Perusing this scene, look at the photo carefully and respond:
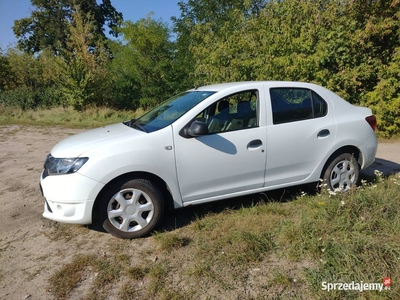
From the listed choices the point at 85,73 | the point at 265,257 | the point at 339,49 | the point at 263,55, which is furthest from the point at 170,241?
the point at 85,73

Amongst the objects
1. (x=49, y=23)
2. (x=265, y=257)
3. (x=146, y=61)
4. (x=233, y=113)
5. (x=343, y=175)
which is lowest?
(x=265, y=257)

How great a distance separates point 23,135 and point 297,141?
1112 centimetres

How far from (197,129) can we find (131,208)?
3.66 ft

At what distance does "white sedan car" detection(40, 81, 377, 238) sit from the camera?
3262 mm

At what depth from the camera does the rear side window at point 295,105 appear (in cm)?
393

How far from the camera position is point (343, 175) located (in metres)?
4.34

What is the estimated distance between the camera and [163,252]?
3117 mm

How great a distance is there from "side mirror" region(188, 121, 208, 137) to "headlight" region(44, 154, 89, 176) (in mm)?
1141

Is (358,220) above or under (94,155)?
under

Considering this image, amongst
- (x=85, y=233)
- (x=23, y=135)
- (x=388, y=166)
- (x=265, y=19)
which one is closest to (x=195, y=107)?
(x=85, y=233)

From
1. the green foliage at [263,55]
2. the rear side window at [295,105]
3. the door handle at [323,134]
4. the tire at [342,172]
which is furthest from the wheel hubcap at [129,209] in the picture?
the green foliage at [263,55]

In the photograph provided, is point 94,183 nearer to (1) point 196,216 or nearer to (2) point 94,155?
Answer: (2) point 94,155

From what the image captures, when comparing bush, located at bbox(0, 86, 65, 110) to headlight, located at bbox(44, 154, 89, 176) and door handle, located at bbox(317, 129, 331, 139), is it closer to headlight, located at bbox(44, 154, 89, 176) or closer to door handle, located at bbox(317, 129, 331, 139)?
headlight, located at bbox(44, 154, 89, 176)

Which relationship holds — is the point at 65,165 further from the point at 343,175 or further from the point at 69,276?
the point at 343,175
